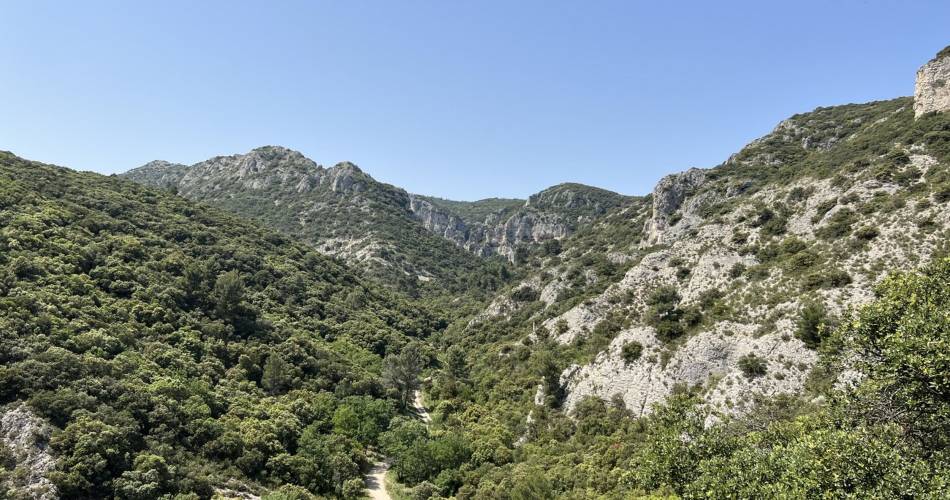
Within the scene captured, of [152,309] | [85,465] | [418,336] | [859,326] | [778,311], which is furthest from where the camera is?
[418,336]

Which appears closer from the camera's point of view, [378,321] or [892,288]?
[892,288]

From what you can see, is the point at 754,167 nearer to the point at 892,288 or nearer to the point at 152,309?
the point at 892,288

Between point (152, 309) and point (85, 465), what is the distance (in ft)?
96.4

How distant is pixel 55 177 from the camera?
82.6 metres

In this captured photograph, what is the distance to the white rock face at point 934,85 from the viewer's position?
6178 centimetres

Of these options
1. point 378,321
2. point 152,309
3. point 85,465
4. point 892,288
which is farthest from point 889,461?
point 378,321

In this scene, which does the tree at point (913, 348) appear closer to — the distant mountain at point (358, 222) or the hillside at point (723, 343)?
the hillside at point (723, 343)

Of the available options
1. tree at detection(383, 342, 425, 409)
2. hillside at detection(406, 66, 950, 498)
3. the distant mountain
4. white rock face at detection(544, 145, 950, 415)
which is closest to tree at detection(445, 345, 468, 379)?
hillside at detection(406, 66, 950, 498)

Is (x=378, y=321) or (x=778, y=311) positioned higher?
(x=778, y=311)

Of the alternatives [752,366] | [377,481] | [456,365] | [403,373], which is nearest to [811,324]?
[752,366]

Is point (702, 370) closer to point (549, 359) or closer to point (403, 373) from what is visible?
point (549, 359)

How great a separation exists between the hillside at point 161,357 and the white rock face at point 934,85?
89071 mm

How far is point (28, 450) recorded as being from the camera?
29906 millimetres

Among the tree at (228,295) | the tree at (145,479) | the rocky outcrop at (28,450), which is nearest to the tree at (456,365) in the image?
the tree at (228,295)
